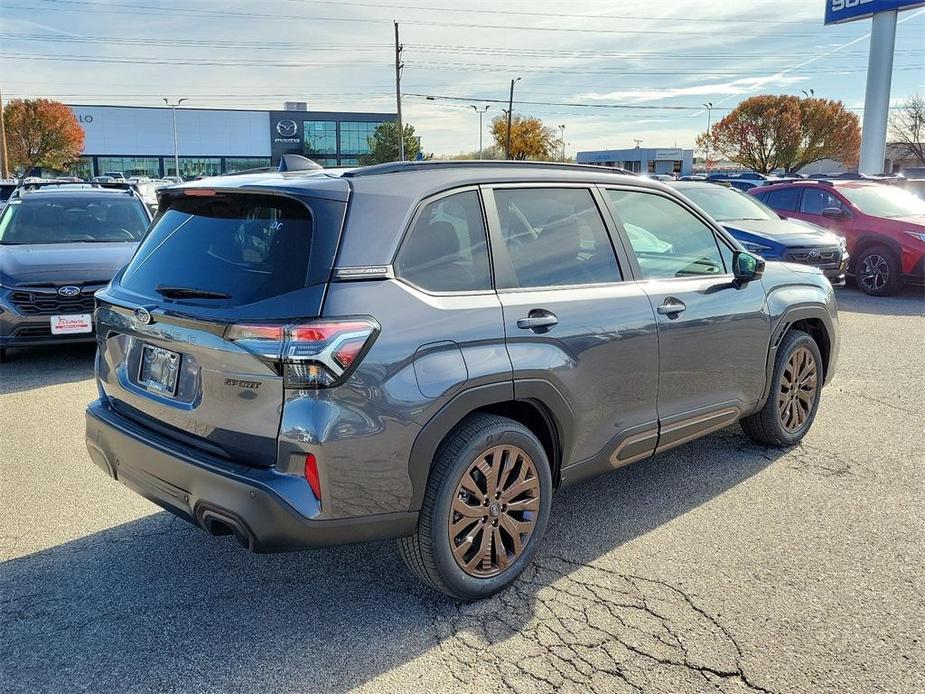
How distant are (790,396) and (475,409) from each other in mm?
2785

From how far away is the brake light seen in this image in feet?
8.80

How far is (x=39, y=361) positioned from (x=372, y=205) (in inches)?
244

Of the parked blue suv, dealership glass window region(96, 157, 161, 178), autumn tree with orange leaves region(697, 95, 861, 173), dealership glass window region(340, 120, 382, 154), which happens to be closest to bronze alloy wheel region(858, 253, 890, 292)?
the parked blue suv

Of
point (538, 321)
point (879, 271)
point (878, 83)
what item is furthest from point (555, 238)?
point (878, 83)

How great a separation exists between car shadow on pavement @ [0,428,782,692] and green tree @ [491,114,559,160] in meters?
76.4

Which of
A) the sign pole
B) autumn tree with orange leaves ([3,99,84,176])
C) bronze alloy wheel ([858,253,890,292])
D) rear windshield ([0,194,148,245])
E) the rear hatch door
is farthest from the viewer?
autumn tree with orange leaves ([3,99,84,176])

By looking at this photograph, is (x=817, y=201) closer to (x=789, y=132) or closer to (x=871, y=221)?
(x=871, y=221)

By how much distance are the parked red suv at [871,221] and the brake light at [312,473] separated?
11.8 metres

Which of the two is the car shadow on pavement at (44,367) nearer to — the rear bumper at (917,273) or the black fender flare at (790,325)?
the black fender flare at (790,325)

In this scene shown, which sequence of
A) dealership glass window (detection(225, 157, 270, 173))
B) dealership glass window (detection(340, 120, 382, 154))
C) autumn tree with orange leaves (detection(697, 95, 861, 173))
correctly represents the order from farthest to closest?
dealership glass window (detection(340, 120, 382, 154)), dealership glass window (detection(225, 157, 270, 173)), autumn tree with orange leaves (detection(697, 95, 861, 173))

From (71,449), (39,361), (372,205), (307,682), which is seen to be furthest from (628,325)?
(39,361)

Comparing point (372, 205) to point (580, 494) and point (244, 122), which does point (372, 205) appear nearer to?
point (580, 494)

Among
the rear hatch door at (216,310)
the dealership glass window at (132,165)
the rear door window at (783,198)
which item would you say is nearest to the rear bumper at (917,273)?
the rear door window at (783,198)

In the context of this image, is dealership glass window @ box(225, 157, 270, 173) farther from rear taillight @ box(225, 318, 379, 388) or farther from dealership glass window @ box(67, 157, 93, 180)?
rear taillight @ box(225, 318, 379, 388)
